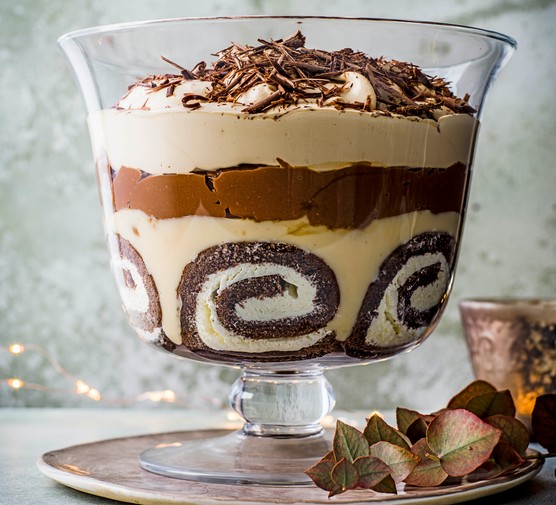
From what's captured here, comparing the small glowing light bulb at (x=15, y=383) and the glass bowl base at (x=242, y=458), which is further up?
the glass bowl base at (x=242, y=458)

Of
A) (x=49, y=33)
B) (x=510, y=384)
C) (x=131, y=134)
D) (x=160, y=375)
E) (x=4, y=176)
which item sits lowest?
(x=160, y=375)

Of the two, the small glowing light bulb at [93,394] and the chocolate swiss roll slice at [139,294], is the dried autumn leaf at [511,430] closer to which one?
the chocolate swiss roll slice at [139,294]

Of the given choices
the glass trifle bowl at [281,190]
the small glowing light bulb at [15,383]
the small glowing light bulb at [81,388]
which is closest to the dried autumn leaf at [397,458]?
the glass trifle bowl at [281,190]

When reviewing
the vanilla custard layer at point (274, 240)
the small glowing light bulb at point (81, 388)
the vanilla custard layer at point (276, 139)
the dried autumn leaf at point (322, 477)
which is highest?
the vanilla custard layer at point (276, 139)

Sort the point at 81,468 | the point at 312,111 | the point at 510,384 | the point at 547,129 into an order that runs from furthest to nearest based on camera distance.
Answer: the point at 547,129 < the point at 510,384 < the point at 81,468 < the point at 312,111

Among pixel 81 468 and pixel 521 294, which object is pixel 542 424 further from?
pixel 521 294

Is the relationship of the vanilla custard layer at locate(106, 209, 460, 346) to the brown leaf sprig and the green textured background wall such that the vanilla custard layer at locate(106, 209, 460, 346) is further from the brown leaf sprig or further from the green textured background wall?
the green textured background wall

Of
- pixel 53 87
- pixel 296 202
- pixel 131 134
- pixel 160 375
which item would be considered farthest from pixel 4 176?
pixel 296 202
